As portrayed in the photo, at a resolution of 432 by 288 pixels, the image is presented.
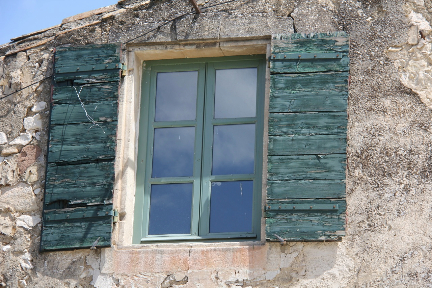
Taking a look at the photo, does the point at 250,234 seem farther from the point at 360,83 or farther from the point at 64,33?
the point at 64,33

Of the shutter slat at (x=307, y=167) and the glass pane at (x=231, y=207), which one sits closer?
the shutter slat at (x=307, y=167)

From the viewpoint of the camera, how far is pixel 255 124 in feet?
18.3

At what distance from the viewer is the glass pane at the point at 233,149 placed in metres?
5.50

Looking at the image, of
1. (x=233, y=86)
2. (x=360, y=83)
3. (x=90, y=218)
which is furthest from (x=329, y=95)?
(x=90, y=218)

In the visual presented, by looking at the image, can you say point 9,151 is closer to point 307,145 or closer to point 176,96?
point 176,96

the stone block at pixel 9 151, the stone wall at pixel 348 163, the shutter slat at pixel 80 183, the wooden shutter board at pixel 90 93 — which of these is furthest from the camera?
the stone block at pixel 9 151

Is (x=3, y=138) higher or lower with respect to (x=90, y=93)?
lower

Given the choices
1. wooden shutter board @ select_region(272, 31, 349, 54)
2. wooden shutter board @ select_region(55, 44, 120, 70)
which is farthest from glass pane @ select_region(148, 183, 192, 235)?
wooden shutter board @ select_region(272, 31, 349, 54)

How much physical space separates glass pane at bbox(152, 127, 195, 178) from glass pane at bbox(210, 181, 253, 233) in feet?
0.80

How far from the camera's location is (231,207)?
213 inches

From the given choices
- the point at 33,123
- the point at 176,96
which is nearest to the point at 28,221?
the point at 33,123

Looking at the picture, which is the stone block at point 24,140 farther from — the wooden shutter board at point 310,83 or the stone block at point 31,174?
the wooden shutter board at point 310,83

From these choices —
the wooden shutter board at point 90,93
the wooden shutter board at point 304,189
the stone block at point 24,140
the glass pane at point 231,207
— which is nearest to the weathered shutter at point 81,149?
the wooden shutter board at point 90,93

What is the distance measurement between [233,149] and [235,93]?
388 mm
